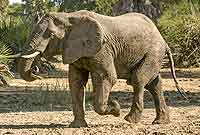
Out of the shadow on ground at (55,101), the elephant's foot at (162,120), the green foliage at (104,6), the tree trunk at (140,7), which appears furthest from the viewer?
the green foliage at (104,6)

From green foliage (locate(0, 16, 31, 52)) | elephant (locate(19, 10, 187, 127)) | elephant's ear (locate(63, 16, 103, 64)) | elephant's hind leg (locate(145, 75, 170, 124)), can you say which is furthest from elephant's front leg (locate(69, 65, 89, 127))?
green foliage (locate(0, 16, 31, 52))

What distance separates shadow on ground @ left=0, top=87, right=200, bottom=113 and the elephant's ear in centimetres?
392

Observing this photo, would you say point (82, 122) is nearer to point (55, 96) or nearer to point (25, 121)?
point (25, 121)

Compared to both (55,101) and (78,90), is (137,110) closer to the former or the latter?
(78,90)

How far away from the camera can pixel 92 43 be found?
8.70 meters

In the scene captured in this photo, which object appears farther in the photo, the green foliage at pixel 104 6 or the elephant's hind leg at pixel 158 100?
the green foliage at pixel 104 6

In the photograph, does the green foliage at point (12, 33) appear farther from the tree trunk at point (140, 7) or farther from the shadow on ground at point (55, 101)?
the shadow on ground at point (55, 101)

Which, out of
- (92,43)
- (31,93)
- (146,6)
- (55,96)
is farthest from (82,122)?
(146,6)

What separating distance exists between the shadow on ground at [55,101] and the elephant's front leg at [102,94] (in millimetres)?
3780

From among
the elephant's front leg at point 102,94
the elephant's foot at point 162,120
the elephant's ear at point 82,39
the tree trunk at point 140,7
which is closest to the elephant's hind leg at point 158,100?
the elephant's foot at point 162,120

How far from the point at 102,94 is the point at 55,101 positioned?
17.5ft

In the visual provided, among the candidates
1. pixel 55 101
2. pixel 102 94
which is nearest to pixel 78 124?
pixel 102 94

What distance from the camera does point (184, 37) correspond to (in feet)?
88.5

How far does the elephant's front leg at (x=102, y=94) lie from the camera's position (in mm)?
8664
